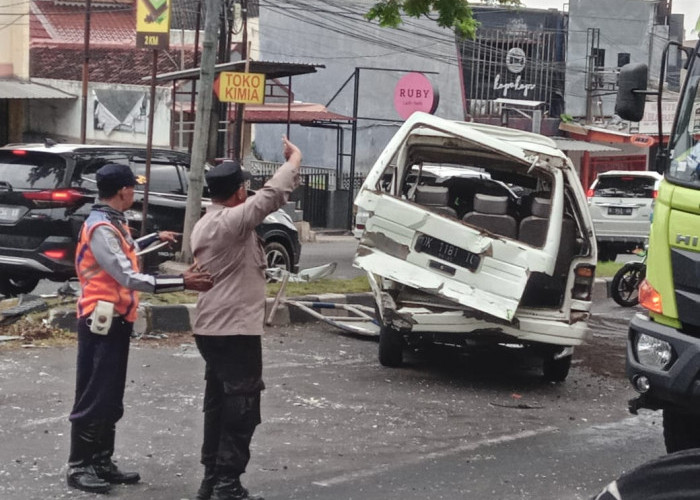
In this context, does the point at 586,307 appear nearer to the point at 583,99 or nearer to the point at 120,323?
the point at 120,323

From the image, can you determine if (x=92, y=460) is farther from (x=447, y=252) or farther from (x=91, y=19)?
(x=91, y=19)

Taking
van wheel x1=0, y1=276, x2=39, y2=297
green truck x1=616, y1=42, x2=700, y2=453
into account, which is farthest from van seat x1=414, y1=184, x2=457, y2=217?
van wheel x1=0, y1=276, x2=39, y2=297

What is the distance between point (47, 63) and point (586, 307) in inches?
1033

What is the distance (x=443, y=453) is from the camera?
25.0ft

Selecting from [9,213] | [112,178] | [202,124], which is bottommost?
[9,213]

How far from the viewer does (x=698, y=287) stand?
671cm

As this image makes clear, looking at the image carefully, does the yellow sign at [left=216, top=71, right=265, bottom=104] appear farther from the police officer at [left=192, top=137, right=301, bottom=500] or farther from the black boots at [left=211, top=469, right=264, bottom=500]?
the black boots at [left=211, top=469, right=264, bottom=500]

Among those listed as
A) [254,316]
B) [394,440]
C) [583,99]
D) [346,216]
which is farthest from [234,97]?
[583,99]

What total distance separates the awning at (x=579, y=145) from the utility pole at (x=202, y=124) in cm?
2650

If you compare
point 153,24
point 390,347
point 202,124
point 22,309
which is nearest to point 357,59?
point 153,24

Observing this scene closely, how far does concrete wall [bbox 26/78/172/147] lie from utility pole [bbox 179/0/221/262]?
1777 centimetres

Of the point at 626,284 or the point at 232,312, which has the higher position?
the point at 232,312

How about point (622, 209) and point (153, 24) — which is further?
point (622, 209)

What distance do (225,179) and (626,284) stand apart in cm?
1082
